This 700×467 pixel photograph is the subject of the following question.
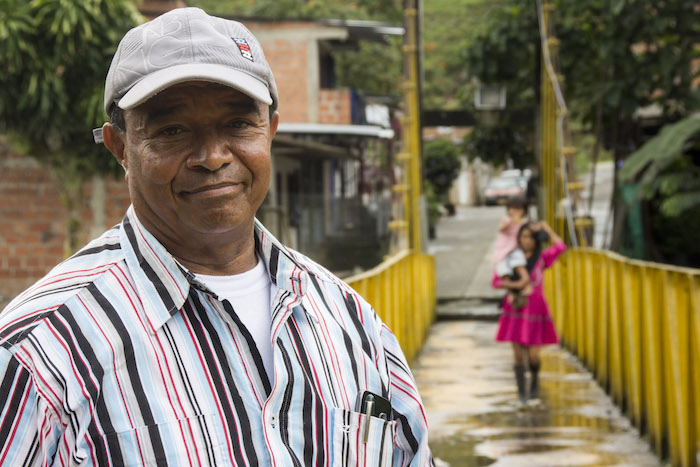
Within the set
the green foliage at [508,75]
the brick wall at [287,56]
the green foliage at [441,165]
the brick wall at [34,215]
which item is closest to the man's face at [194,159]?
the brick wall at [34,215]

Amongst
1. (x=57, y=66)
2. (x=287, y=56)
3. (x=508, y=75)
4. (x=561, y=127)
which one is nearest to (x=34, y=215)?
(x=57, y=66)

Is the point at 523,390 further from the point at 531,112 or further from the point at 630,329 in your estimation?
the point at 531,112

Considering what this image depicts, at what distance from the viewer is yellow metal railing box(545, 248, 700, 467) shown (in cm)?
532

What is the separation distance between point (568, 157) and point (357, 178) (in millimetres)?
8737

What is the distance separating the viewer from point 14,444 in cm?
147

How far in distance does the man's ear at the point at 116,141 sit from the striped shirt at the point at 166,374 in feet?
0.37

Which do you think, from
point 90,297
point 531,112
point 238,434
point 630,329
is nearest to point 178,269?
point 90,297

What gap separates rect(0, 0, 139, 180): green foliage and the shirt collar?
10101 mm

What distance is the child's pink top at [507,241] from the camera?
27.6ft

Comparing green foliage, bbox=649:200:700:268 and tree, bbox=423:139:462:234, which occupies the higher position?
tree, bbox=423:139:462:234

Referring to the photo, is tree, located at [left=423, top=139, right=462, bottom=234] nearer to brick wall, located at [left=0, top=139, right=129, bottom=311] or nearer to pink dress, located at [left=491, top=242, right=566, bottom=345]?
brick wall, located at [left=0, top=139, right=129, bottom=311]

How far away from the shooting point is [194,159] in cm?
167

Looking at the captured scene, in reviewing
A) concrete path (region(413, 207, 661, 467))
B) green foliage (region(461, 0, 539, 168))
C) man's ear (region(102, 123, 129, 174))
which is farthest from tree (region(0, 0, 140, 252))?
man's ear (region(102, 123, 129, 174))

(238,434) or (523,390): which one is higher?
(238,434)
